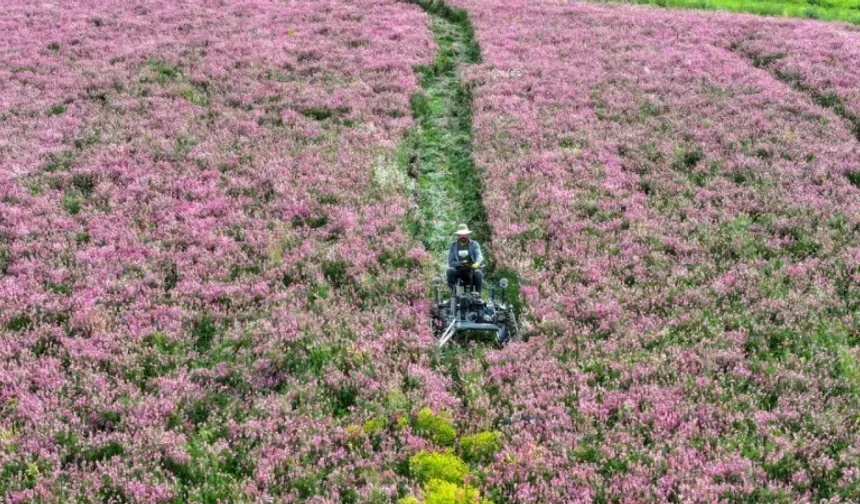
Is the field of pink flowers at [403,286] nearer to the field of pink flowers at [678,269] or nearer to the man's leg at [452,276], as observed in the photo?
the field of pink flowers at [678,269]

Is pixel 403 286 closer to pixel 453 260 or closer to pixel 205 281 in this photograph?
pixel 453 260

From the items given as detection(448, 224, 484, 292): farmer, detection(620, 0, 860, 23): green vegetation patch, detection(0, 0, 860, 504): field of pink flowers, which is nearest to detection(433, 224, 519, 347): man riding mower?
detection(448, 224, 484, 292): farmer

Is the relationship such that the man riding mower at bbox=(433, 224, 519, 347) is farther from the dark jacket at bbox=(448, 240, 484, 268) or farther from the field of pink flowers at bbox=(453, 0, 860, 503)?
the field of pink flowers at bbox=(453, 0, 860, 503)

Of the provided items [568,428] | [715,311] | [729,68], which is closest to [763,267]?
[715,311]

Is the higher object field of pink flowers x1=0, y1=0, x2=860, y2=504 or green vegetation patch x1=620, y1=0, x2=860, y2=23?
green vegetation patch x1=620, y1=0, x2=860, y2=23

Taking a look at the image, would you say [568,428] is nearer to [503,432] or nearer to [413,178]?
[503,432]

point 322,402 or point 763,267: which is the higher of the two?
point 763,267
